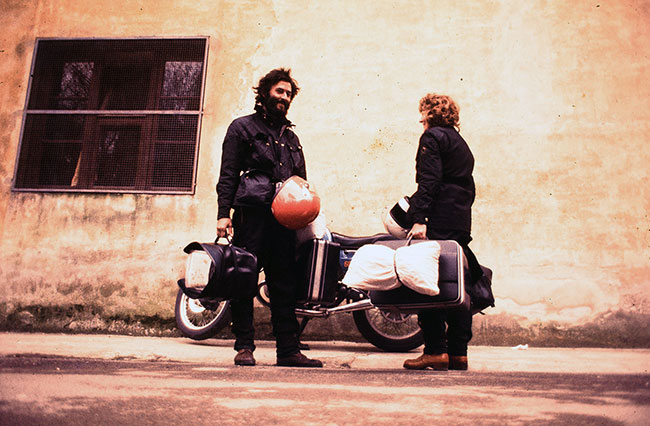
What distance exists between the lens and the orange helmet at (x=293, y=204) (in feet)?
12.0

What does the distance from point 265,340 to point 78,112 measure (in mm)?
3112

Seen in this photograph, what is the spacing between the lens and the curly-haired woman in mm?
3732

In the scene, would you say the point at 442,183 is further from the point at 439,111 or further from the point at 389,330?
the point at 389,330

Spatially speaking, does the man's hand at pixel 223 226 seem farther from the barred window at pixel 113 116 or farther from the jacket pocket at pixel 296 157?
the barred window at pixel 113 116

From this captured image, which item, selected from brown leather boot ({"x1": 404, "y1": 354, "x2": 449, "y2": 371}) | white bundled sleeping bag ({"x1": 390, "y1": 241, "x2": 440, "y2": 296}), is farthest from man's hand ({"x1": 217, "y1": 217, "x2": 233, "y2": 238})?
brown leather boot ({"x1": 404, "y1": 354, "x2": 449, "y2": 371})

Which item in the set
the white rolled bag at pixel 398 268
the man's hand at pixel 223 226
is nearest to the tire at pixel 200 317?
the man's hand at pixel 223 226

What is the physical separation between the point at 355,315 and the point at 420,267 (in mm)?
1933

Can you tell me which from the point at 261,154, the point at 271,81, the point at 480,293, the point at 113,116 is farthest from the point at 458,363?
the point at 113,116

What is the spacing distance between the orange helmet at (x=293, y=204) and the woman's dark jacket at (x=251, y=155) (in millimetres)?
182

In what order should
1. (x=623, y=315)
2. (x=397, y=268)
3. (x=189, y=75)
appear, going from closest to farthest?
1. (x=397, y=268)
2. (x=623, y=315)
3. (x=189, y=75)

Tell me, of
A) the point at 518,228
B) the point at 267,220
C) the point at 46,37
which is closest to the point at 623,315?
the point at 518,228

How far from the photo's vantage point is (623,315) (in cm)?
566

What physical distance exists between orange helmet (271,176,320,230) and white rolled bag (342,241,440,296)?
1.30ft

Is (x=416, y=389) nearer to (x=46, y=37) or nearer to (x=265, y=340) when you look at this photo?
(x=265, y=340)
